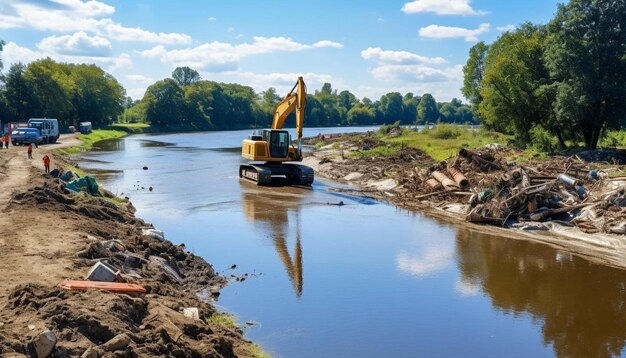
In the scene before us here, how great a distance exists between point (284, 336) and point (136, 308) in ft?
11.3

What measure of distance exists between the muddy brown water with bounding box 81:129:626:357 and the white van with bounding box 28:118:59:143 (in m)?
35.0

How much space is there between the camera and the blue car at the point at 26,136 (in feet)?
172

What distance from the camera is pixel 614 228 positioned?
21.8 m

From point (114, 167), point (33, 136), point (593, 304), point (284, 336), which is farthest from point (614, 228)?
point (33, 136)

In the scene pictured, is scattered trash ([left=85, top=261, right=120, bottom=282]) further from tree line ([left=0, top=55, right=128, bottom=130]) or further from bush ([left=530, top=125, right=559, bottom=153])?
tree line ([left=0, top=55, right=128, bottom=130])

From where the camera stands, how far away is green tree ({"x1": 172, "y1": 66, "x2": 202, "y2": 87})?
183 m

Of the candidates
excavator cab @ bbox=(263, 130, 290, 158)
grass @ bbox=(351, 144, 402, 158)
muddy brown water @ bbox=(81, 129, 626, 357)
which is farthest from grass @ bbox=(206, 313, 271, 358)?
grass @ bbox=(351, 144, 402, 158)

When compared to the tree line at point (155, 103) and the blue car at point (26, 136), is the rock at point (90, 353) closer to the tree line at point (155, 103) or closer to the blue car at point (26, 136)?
the blue car at point (26, 136)

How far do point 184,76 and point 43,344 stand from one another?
18349 cm

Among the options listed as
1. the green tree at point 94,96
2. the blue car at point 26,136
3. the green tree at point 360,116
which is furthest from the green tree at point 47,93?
the green tree at point 360,116

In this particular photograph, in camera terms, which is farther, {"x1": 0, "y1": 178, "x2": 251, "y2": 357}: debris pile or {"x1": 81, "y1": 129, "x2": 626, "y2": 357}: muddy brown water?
{"x1": 81, "y1": 129, "x2": 626, "y2": 357}: muddy brown water

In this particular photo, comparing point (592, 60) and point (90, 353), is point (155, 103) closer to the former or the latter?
point (592, 60)

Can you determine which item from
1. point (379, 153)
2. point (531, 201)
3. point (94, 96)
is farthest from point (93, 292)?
point (94, 96)

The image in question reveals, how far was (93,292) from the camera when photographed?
35.9 ft
